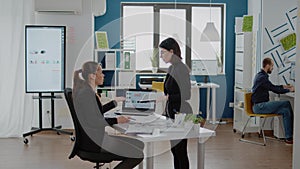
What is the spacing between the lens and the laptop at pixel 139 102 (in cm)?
419

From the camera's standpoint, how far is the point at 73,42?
7.45 metres

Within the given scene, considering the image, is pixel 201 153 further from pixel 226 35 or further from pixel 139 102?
pixel 226 35

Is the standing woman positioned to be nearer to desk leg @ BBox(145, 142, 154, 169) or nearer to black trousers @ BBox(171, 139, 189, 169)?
black trousers @ BBox(171, 139, 189, 169)

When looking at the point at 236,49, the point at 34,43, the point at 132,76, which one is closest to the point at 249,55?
the point at 236,49

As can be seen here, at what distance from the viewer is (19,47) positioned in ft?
23.6

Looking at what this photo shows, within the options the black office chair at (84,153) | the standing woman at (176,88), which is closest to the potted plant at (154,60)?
the standing woman at (176,88)

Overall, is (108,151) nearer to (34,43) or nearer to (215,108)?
(34,43)

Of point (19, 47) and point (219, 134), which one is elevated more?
point (19, 47)

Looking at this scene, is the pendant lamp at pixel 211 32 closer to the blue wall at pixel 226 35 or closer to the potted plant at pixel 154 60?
the blue wall at pixel 226 35

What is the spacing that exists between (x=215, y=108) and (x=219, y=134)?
89 centimetres

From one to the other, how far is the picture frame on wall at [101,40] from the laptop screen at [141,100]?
3747 mm

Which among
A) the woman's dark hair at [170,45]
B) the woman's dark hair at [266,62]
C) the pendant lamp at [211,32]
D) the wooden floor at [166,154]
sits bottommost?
the wooden floor at [166,154]

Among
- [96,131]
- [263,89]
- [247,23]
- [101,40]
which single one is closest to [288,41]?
[247,23]

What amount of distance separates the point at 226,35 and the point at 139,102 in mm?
4930
